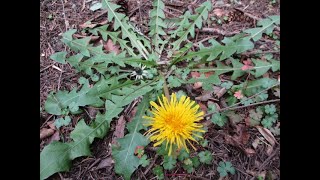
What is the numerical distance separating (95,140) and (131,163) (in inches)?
10.1

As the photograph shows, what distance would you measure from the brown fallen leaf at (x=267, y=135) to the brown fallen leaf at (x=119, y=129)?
29.4 inches

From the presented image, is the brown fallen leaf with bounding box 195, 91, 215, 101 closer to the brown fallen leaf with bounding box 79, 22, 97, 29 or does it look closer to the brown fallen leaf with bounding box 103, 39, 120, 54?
the brown fallen leaf with bounding box 103, 39, 120, 54

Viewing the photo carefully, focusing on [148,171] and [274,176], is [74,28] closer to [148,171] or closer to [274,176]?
[148,171]

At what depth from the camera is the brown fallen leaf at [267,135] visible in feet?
6.61

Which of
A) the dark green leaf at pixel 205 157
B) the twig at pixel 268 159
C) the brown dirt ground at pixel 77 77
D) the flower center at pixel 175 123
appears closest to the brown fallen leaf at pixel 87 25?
the brown dirt ground at pixel 77 77

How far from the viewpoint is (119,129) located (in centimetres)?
214

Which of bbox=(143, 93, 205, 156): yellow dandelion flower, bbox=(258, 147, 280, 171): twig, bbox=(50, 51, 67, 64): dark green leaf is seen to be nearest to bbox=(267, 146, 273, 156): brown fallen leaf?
bbox=(258, 147, 280, 171): twig

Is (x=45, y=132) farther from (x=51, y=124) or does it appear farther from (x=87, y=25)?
(x=87, y=25)

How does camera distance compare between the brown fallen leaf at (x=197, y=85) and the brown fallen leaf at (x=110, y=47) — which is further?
the brown fallen leaf at (x=110, y=47)

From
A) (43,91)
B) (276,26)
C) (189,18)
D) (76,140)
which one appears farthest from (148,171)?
(276,26)

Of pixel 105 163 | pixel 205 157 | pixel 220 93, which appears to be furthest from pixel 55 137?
pixel 220 93

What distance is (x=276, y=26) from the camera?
2.21 meters

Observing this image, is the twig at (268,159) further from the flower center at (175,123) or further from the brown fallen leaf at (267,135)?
the flower center at (175,123)

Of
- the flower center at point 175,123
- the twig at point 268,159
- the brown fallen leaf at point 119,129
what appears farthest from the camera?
the brown fallen leaf at point 119,129
